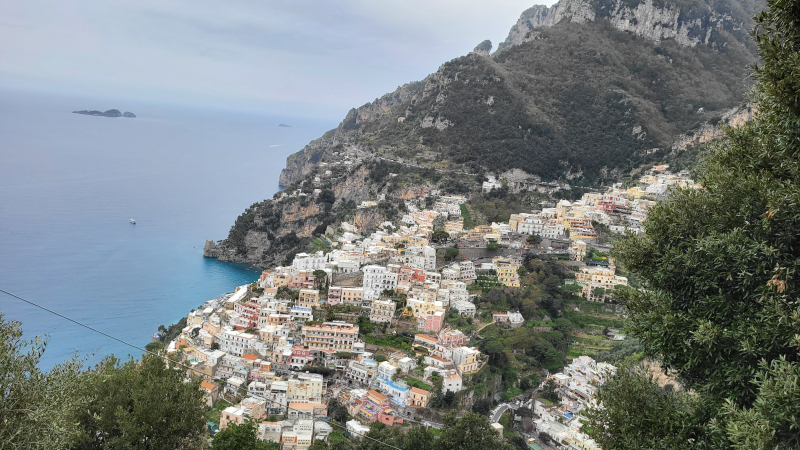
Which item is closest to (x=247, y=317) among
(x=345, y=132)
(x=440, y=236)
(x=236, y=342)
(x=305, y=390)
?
(x=236, y=342)

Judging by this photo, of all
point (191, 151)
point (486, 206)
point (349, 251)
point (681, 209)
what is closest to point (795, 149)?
point (681, 209)

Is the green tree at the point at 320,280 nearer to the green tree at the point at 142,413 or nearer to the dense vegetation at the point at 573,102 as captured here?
the green tree at the point at 142,413

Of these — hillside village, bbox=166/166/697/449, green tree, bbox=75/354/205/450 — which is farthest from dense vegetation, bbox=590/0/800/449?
hillside village, bbox=166/166/697/449

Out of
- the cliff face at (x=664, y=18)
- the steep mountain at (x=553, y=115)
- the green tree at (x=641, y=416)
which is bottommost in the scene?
the green tree at (x=641, y=416)

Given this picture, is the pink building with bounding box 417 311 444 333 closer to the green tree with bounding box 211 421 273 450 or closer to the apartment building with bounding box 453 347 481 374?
the apartment building with bounding box 453 347 481 374

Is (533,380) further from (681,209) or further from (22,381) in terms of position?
(22,381)

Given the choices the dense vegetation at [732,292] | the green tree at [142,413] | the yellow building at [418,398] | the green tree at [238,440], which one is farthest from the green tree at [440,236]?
the dense vegetation at [732,292]

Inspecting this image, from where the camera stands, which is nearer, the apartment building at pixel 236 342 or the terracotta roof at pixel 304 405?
the terracotta roof at pixel 304 405
